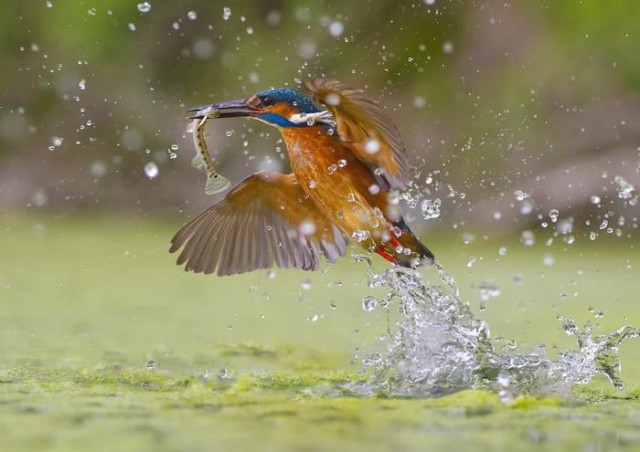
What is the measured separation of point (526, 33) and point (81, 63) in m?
2.99

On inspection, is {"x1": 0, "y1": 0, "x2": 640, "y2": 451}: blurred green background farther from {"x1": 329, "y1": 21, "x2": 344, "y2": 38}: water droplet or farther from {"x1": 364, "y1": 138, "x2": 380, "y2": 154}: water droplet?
{"x1": 364, "y1": 138, "x2": 380, "y2": 154}: water droplet

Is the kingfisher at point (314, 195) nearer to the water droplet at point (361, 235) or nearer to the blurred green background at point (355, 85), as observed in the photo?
the water droplet at point (361, 235)

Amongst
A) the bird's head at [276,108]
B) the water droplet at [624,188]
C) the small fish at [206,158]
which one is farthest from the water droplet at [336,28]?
the small fish at [206,158]

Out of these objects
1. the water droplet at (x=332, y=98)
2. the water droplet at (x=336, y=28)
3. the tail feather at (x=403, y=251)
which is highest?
the water droplet at (x=336, y=28)

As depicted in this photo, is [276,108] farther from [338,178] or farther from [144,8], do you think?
[144,8]

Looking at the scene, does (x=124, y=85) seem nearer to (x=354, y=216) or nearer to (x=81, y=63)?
(x=81, y=63)

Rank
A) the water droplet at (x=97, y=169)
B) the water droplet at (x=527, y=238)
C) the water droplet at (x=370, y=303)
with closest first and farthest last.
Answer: the water droplet at (x=370, y=303) → the water droplet at (x=527, y=238) → the water droplet at (x=97, y=169)

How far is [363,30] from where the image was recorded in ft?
28.6

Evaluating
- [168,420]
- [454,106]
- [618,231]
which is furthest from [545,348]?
[454,106]

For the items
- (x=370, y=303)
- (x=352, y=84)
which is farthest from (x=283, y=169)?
(x=370, y=303)

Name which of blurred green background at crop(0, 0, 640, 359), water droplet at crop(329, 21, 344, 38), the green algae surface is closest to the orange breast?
the green algae surface

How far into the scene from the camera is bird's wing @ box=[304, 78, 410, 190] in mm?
3812

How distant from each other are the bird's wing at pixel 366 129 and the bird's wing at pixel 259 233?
1.32 ft

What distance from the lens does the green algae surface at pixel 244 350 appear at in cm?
321
